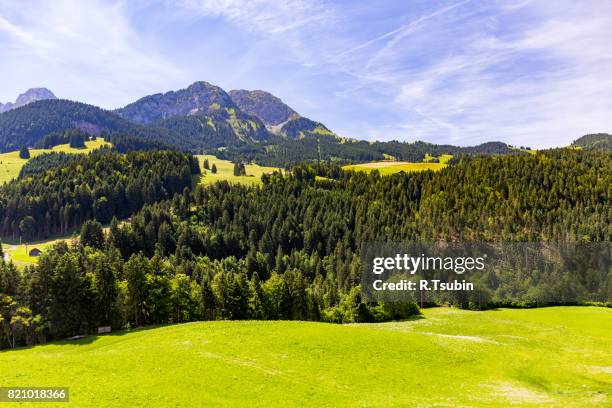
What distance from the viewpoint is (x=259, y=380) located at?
1715 inches

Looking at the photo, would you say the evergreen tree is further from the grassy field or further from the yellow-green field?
the grassy field

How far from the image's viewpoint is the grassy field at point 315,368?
129 feet

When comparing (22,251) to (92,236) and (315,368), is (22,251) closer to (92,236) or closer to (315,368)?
(92,236)

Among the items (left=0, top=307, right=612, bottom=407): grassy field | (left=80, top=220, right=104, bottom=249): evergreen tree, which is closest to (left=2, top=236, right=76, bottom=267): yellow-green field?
(left=80, top=220, right=104, bottom=249): evergreen tree

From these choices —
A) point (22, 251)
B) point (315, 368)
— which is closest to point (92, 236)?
point (22, 251)

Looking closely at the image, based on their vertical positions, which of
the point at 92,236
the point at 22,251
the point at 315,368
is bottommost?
the point at 315,368

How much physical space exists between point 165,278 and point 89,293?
15.2 metres

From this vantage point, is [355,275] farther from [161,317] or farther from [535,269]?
[161,317]

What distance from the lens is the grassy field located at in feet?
129

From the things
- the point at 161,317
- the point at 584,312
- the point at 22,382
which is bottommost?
the point at 584,312

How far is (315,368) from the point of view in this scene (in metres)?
49.2

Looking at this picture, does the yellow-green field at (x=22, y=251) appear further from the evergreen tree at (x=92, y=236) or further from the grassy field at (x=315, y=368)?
the grassy field at (x=315, y=368)

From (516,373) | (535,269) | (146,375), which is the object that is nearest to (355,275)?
(535,269)

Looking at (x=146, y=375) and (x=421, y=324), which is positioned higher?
(x=146, y=375)
